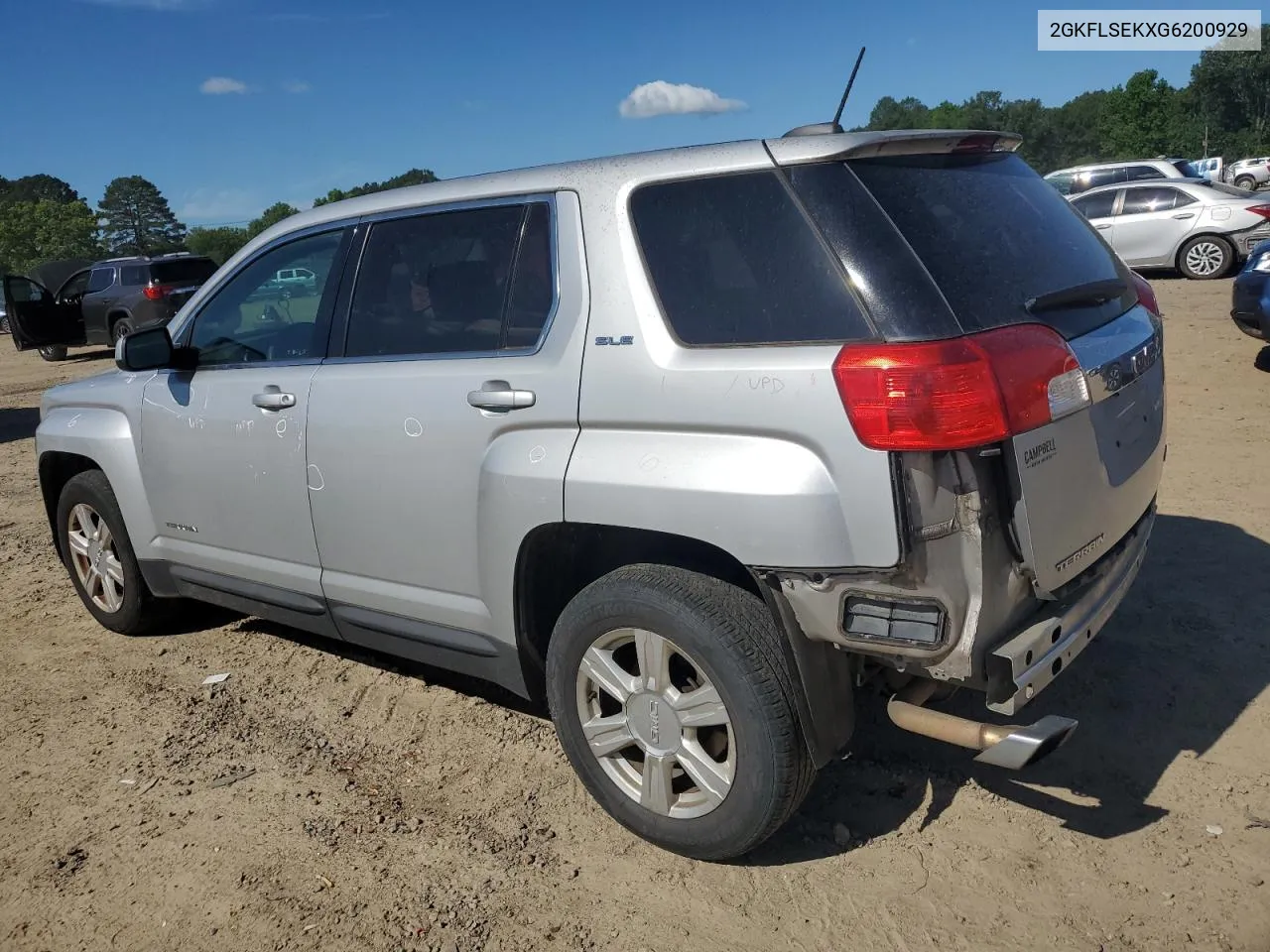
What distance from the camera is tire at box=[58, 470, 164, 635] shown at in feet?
15.5

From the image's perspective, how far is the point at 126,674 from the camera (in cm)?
460

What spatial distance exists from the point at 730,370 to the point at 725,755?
111cm

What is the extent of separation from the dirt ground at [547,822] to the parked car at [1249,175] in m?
35.7

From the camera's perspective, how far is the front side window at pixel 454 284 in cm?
318

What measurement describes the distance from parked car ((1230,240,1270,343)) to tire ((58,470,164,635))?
8.02 meters

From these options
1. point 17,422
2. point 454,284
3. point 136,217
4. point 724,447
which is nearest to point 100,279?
point 17,422

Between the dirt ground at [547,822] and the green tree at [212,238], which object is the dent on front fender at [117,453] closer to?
the dirt ground at [547,822]

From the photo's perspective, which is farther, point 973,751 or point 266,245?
point 266,245

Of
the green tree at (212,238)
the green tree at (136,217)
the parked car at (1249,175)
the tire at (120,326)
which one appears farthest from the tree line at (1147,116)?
the tire at (120,326)

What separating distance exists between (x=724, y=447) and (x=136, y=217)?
6845 cm

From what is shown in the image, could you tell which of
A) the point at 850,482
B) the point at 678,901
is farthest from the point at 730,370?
the point at 678,901

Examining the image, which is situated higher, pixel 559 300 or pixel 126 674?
pixel 559 300

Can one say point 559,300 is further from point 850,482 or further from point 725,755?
point 725,755

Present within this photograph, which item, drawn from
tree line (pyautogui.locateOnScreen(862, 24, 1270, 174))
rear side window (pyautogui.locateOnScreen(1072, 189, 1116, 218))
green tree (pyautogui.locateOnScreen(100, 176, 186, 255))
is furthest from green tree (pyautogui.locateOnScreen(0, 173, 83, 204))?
rear side window (pyautogui.locateOnScreen(1072, 189, 1116, 218))
